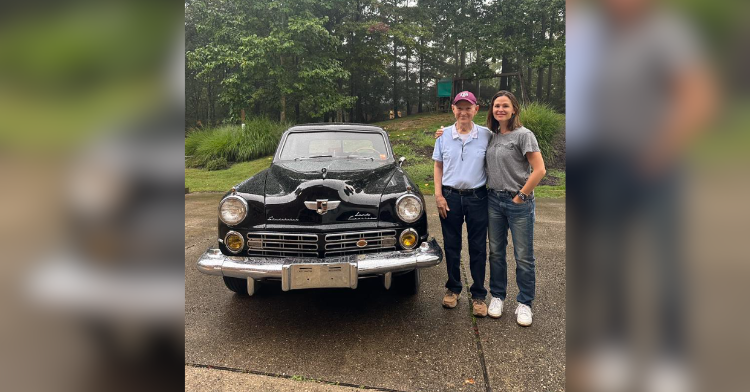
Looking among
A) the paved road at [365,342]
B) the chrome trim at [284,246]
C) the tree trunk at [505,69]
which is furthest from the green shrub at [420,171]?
the tree trunk at [505,69]

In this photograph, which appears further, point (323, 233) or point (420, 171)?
point (420, 171)

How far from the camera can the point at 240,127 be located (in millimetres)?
14195

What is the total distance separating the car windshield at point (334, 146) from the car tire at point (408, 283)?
1.38m

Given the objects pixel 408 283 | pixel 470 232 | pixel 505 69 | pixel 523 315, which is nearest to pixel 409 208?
pixel 470 232

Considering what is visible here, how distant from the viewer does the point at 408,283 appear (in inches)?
139

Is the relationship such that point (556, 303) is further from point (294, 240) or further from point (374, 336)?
point (294, 240)

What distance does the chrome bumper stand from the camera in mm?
2779

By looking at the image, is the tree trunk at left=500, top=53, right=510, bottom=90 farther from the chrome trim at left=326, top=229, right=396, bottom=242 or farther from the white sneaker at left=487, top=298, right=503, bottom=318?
the chrome trim at left=326, top=229, right=396, bottom=242

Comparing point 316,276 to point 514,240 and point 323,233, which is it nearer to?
point 323,233

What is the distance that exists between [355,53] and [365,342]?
54.8 ft
